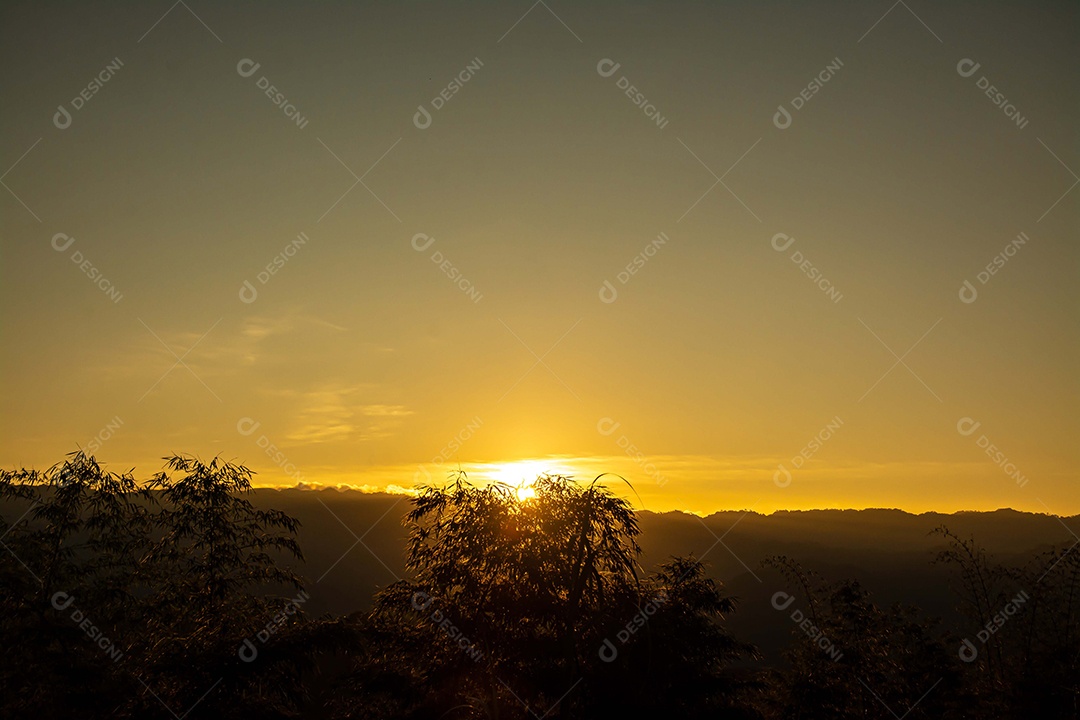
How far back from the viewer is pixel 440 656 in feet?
49.8

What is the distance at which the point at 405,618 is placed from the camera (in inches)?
685

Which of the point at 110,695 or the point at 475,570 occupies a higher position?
the point at 110,695

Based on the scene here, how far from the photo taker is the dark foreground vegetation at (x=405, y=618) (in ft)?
43.2

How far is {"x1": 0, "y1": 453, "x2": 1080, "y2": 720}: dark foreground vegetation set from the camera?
13164 millimetres

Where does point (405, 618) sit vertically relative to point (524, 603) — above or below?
above

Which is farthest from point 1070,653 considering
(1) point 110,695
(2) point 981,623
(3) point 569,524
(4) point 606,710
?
(1) point 110,695

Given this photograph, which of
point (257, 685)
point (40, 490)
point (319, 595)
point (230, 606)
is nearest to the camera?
point (257, 685)

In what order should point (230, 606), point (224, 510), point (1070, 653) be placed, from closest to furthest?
point (230, 606), point (224, 510), point (1070, 653)

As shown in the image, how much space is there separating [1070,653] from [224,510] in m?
22.9

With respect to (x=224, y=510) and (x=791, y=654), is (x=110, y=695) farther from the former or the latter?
(x=791, y=654)

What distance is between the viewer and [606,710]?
13031 mm

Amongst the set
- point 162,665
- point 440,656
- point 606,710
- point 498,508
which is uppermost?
point 162,665

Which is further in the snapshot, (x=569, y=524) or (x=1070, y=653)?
(x=1070, y=653)

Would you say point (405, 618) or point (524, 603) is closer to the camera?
point (524, 603)
